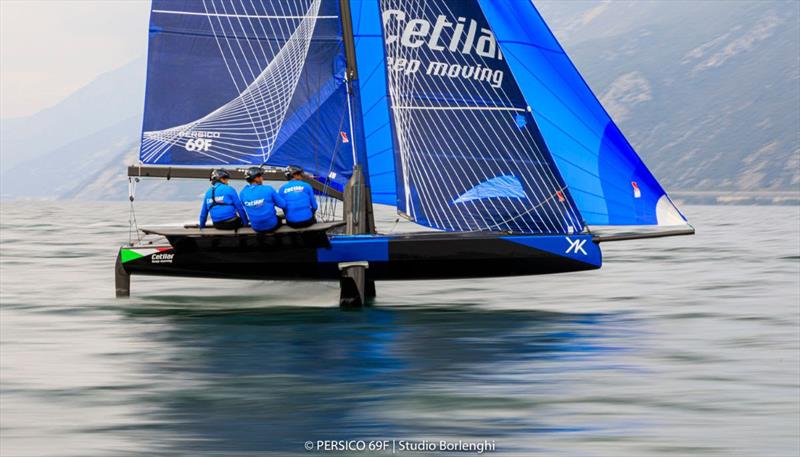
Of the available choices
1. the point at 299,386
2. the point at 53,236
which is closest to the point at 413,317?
the point at 299,386

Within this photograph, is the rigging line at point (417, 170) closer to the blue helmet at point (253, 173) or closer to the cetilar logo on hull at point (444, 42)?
the cetilar logo on hull at point (444, 42)

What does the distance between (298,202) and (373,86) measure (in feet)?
11.8

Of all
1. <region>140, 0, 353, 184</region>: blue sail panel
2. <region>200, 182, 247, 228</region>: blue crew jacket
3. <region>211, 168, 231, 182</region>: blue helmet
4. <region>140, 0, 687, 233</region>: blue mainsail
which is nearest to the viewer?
<region>200, 182, 247, 228</region>: blue crew jacket

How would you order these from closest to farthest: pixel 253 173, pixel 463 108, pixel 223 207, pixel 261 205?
pixel 261 205, pixel 223 207, pixel 253 173, pixel 463 108

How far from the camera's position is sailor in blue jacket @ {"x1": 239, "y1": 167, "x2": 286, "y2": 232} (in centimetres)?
1812

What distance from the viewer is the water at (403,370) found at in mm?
10500

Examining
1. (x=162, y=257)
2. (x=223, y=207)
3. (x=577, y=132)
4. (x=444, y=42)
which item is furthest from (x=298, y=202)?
(x=577, y=132)

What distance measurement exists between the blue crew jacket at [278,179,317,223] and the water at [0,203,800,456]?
4.83 feet

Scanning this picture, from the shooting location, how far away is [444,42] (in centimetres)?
1973

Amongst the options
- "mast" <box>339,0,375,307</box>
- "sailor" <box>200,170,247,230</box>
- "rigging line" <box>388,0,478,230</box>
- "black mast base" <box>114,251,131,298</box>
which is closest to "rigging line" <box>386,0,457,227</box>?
"rigging line" <box>388,0,478,230</box>

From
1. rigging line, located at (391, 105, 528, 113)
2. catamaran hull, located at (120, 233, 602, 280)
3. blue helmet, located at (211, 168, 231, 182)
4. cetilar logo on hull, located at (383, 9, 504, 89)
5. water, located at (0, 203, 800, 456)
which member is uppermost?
cetilar logo on hull, located at (383, 9, 504, 89)

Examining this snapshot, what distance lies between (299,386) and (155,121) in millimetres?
9310

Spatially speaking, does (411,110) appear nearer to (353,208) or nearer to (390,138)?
(390,138)

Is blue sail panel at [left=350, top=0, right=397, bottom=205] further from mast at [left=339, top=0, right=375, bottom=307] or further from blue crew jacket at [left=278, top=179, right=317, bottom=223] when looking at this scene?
blue crew jacket at [left=278, top=179, right=317, bottom=223]
